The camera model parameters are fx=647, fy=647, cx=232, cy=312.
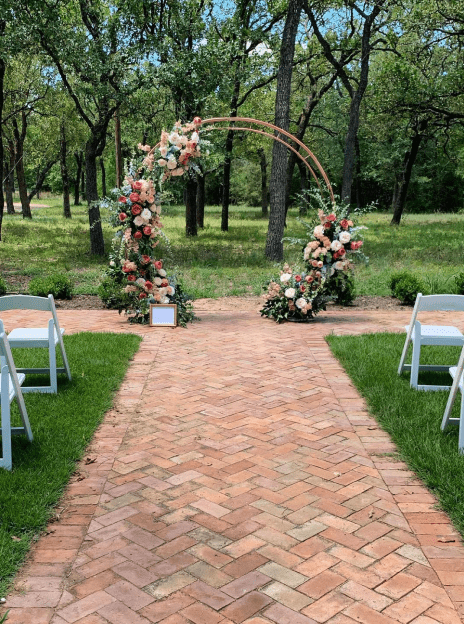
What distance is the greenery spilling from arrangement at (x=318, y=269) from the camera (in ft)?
31.7

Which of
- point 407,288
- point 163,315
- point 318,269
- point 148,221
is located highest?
point 148,221

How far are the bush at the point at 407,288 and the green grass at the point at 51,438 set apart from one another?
5.31 metres

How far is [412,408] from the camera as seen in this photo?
543cm

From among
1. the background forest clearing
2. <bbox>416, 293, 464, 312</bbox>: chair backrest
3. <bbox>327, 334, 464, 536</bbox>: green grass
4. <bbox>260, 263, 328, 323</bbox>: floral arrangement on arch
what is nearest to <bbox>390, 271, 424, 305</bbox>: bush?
the background forest clearing

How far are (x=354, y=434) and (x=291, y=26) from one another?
1294 cm

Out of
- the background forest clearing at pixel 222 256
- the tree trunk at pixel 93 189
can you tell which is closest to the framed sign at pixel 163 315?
the background forest clearing at pixel 222 256

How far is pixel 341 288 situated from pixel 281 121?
6.20 meters

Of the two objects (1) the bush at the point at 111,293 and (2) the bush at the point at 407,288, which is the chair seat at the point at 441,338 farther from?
(1) the bush at the point at 111,293

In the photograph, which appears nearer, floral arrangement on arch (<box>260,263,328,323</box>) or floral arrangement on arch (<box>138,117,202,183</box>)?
floral arrangement on arch (<box>138,117,202,183</box>)

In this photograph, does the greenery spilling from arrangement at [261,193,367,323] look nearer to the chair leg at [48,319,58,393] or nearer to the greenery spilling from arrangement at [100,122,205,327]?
the greenery spilling from arrangement at [100,122,205,327]

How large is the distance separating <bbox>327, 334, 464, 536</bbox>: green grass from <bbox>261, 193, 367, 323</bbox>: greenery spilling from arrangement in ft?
4.89

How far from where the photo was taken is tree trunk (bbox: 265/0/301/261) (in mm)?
15305

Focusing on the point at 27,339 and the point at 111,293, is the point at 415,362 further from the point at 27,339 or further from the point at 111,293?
the point at 111,293

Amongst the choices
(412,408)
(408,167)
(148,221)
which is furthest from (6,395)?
(408,167)
